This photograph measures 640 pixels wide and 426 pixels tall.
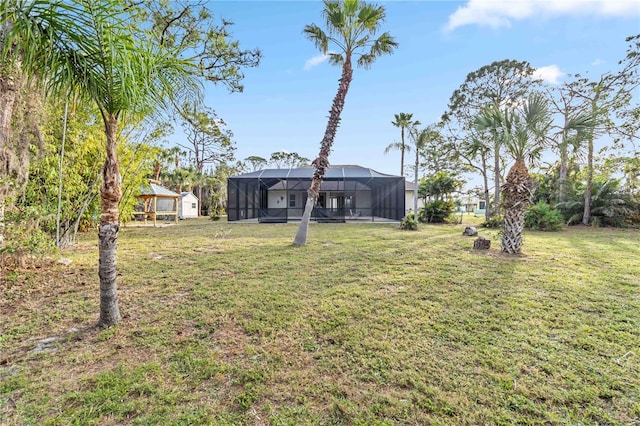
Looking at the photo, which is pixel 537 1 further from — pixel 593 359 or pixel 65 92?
pixel 65 92

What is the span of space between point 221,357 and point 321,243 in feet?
18.8

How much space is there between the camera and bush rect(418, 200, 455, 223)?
1582 cm

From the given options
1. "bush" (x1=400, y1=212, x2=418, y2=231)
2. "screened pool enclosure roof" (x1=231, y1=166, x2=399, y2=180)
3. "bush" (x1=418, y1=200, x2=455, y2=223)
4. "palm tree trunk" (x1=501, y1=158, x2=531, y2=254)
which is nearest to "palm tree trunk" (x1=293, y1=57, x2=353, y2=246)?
"palm tree trunk" (x1=501, y1=158, x2=531, y2=254)

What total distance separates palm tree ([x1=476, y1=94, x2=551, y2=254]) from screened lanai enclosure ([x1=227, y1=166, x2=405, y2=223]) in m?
9.52

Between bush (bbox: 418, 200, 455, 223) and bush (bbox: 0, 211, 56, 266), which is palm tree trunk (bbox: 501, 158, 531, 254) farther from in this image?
bush (bbox: 418, 200, 455, 223)

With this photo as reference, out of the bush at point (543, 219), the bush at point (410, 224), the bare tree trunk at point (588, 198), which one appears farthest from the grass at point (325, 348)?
the bare tree trunk at point (588, 198)

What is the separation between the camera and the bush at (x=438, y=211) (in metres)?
15.8

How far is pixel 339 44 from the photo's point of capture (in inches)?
308

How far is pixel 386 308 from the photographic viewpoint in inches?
128

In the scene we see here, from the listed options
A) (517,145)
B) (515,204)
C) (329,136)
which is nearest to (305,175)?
(329,136)

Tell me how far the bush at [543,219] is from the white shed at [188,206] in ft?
77.8

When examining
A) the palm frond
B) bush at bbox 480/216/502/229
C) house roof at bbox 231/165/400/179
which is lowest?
bush at bbox 480/216/502/229

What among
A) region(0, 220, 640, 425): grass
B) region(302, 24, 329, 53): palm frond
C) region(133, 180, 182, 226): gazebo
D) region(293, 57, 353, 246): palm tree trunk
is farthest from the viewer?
region(133, 180, 182, 226): gazebo

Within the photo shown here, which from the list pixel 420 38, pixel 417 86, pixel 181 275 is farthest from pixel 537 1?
pixel 181 275
